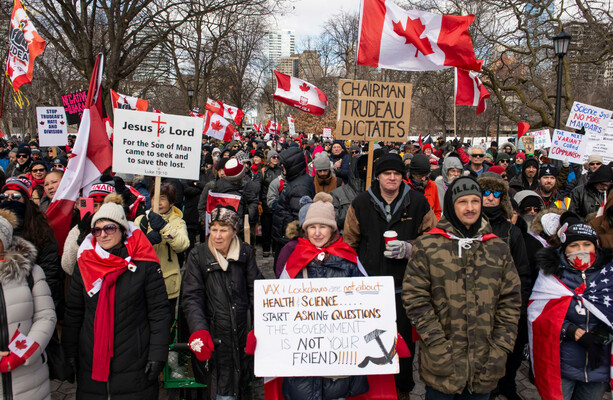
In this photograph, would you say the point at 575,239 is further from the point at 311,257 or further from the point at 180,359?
the point at 180,359

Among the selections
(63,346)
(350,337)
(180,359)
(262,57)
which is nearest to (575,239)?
(350,337)

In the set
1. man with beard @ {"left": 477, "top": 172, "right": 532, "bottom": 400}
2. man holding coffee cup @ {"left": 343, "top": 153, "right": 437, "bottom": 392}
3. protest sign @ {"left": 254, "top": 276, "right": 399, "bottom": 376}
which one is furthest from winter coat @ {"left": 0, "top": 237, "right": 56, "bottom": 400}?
man with beard @ {"left": 477, "top": 172, "right": 532, "bottom": 400}

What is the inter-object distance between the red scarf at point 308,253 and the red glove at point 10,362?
5.96 ft

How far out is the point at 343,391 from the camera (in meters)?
2.91

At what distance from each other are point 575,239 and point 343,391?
1924mm

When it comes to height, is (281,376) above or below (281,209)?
below

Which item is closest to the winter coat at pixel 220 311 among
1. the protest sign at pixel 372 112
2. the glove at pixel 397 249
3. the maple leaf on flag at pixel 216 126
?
the glove at pixel 397 249

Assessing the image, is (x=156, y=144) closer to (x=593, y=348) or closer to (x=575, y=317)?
(x=575, y=317)

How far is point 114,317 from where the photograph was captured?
3020 mm

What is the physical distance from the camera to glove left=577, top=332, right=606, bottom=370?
2.96 metres

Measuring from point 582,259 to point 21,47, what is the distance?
9.18m

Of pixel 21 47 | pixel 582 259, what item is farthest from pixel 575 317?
pixel 21 47

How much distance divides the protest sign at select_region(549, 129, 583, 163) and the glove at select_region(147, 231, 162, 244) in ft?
22.3

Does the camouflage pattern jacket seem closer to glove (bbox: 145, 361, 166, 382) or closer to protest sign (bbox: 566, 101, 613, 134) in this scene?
glove (bbox: 145, 361, 166, 382)
